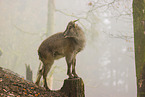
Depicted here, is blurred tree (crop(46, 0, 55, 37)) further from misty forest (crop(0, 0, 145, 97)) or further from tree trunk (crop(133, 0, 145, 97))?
tree trunk (crop(133, 0, 145, 97))

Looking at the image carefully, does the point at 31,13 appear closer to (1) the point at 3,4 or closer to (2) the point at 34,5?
(2) the point at 34,5

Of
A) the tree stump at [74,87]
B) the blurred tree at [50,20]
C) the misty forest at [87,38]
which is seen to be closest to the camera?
the tree stump at [74,87]

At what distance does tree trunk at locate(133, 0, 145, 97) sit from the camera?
4.17 metres

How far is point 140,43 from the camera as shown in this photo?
14.2 feet

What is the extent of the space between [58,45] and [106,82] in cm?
3935

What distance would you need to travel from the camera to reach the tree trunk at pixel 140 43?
164 inches

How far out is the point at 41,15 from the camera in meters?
32.5

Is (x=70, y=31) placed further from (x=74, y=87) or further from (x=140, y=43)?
(x=140, y=43)

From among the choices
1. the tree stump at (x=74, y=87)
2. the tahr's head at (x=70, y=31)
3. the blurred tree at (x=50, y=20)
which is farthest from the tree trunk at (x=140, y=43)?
the blurred tree at (x=50, y=20)

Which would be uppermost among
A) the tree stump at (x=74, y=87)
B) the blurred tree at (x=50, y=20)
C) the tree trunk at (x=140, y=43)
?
the blurred tree at (x=50, y=20)

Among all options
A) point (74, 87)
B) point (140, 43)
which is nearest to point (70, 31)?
point (74, 87)

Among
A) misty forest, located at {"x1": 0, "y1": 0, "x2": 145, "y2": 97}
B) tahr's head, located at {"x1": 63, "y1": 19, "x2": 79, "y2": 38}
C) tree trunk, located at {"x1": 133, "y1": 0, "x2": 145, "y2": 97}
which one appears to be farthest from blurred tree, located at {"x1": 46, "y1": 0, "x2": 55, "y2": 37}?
tahr's head, located at {"x1": 63, "y1": 19, "x2": 79, "y2": 38}

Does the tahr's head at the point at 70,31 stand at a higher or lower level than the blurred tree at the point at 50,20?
lower

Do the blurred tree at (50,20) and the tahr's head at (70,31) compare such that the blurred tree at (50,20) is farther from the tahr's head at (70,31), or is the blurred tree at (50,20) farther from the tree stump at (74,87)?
the tree stump at (74,87)
